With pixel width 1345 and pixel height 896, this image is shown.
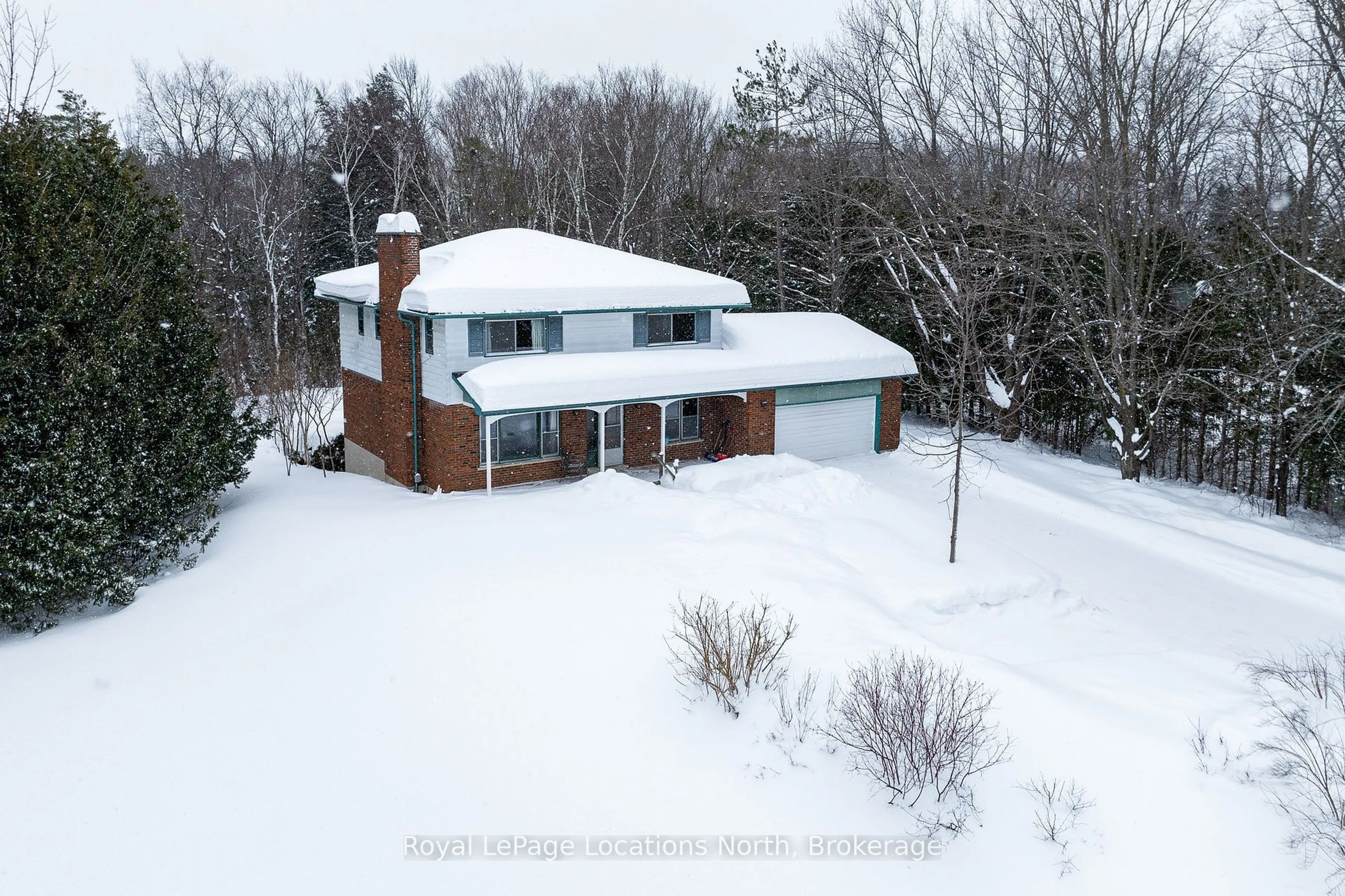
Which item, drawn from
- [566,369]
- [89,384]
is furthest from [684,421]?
[89,384]

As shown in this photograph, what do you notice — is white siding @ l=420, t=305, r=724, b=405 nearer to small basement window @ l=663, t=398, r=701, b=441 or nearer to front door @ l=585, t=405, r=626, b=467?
small basement window @ l=663, t=398, r=701, b=441

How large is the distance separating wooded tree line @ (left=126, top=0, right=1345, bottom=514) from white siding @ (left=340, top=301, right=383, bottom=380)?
2.20 m

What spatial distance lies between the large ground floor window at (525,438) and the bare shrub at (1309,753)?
1382 centimetres

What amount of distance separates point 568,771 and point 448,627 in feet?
10.7

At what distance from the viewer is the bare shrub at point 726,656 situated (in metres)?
10.0

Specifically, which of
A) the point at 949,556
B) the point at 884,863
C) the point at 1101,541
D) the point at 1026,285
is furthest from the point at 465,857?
the point at 1026,285

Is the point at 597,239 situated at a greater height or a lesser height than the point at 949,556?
greater

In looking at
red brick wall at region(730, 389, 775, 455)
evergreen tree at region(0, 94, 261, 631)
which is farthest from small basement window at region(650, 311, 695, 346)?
evergreen tree at region(0, 94, 261, 631)

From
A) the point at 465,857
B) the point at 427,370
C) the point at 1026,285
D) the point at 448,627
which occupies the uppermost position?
the point at 1026,285

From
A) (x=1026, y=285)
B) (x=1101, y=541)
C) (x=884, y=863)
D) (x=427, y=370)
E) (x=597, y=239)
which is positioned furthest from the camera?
(x=597, y=239)

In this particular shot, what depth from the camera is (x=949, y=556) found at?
1591 centimetres

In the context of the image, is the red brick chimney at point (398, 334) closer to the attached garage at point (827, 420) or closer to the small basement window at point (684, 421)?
the small basement window at point (684, 421)

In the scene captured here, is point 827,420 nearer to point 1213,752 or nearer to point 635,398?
point 635,398

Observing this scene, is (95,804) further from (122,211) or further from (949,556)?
(949,556)
